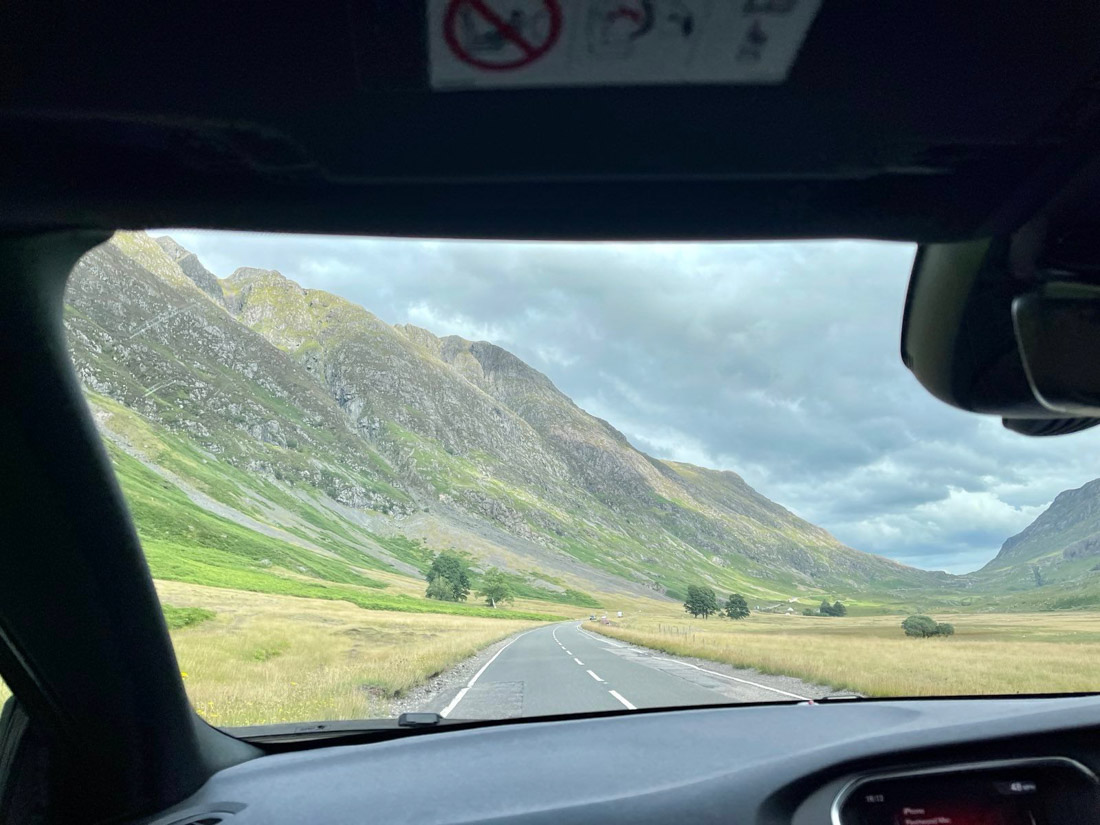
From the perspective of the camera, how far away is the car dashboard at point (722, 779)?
234cm

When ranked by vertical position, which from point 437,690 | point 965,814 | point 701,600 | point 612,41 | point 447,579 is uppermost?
point 612,41

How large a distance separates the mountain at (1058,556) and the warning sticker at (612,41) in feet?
9.74

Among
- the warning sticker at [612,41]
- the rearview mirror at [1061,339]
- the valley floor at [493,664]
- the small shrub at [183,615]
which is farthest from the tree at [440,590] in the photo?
the warning sticker at [612,41]

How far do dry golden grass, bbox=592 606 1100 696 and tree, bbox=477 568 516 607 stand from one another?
2.87m

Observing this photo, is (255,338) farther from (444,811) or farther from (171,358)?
(444,811)

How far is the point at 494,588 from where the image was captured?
884 centimetres

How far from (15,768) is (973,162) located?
3.22 meters

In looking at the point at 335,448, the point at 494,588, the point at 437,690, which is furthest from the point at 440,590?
the point at 494,588

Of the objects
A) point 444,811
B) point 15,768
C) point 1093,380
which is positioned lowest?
point 444,811

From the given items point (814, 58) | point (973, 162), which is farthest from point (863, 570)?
point (814, 58)

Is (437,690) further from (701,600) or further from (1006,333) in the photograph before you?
(1006,333)

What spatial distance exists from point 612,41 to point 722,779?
2.18 meters

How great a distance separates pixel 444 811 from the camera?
234cm

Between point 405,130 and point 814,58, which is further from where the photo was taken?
point 405,130
